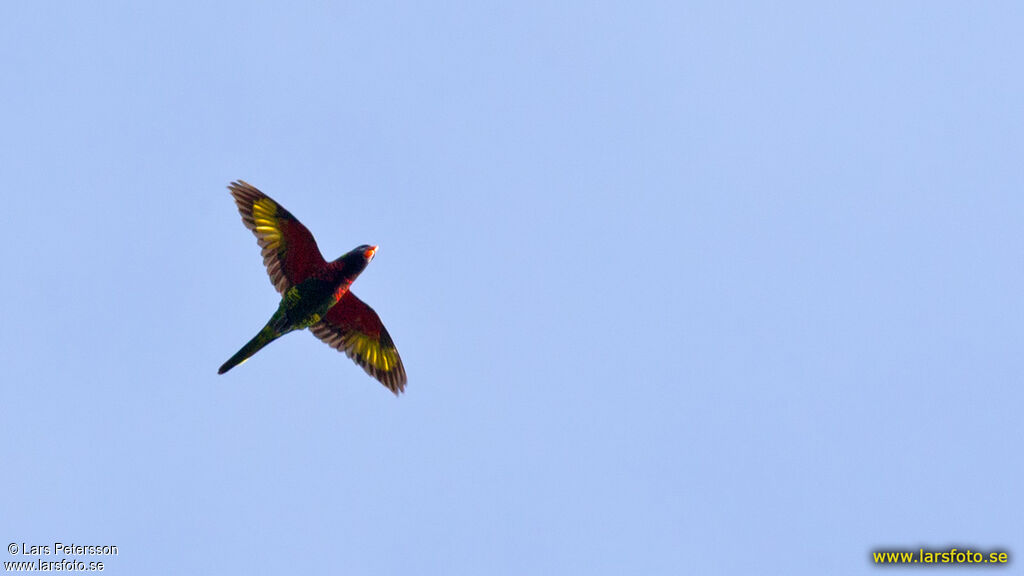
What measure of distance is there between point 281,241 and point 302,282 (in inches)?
39.6

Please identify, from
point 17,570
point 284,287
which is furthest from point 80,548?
point 284,287

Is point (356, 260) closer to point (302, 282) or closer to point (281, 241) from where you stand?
point (302, 282)

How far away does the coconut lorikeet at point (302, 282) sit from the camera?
2039cm

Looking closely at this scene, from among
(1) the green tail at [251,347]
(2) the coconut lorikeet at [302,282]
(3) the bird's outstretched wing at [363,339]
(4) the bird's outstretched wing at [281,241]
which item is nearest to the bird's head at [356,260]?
(2) the coconut lorikeet at [302,282]

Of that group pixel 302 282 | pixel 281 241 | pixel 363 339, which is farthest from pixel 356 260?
pixel 363 339

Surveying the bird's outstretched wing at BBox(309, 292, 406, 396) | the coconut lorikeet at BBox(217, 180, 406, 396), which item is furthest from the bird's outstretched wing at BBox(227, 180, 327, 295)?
the bird's outstretched wing at BBox(309, 292, 406, 396)

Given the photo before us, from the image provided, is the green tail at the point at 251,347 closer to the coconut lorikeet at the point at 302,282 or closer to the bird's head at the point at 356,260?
the coconut lorikeet at the point at 302,282

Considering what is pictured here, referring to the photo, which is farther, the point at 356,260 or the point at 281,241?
the point at 281,241

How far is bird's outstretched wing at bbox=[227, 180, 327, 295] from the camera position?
2069 centimetres

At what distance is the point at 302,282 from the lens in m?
20.7

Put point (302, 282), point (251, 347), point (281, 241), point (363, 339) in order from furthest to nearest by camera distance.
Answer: point (363, 339) < point (281, 241) < point (302, 282) < point (251, 347)

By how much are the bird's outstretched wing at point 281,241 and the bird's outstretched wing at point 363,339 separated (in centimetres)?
113

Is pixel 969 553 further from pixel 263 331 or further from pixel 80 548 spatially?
pixel 80 548

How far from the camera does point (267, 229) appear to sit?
2097cm
